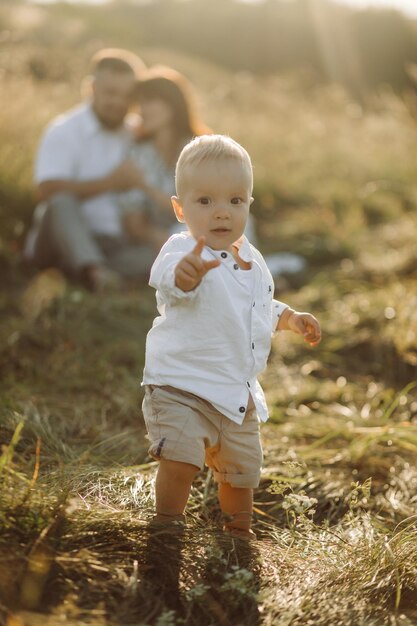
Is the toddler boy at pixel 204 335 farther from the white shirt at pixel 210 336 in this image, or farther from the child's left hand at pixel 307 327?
the child's left hand at pixel 307 327

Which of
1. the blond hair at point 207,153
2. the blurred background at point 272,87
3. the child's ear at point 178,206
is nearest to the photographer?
the blond hair at point 207,153

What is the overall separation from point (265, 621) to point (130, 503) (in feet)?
1.65

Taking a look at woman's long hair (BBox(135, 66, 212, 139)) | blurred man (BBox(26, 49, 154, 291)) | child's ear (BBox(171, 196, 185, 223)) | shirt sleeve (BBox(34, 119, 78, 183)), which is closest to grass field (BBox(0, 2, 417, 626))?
blurred man (BBox(26, 49, 154, 291))

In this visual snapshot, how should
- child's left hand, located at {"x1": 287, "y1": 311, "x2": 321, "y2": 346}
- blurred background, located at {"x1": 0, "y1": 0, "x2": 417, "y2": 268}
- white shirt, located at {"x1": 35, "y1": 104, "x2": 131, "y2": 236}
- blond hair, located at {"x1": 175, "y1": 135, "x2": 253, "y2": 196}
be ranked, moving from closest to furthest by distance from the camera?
1. blond hair, located at {"x1": 175, "y1": 135, "x2": 253, "y2": 196}
2. child's left hand, located at {"x1": 287, "y1": 311, "x2": 321, "y2": 346}
3. white shirt, located at {"x1": 35, "y1": 104, "x2": 131, "y2": 236}
4. blurred background, located at {"x1": 0, "y1": 0, "x2": 417, "y2": 268}

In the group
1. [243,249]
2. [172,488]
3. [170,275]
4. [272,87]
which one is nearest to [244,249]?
[243,249]

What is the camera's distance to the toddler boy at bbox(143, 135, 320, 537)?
1.87m

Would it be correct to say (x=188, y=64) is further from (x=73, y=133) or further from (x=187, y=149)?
(x=187, y=149)

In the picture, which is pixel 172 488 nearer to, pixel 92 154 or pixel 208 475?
pixel 208 475

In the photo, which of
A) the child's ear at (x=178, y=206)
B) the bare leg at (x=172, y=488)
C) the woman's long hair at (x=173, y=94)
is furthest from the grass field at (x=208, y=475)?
the woman's long hair at (x=173, y=94)

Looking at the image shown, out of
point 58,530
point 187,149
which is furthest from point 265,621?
point 187,149

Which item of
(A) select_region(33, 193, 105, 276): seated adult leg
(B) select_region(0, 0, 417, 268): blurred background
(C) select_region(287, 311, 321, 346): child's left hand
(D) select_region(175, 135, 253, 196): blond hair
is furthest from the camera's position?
(B) select_region(0, 0, 417, 268): blurred background

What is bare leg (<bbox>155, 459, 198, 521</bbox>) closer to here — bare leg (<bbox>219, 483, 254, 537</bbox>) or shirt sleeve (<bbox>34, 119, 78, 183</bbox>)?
bare leg (<bbox>219, 483, 254, 537</bbox>)

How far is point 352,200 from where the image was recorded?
24.9ft

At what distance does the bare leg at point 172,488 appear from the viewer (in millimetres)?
1901
